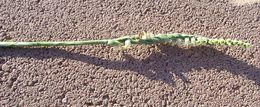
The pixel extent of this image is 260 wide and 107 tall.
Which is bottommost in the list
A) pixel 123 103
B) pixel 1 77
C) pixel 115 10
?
pixel 123 103

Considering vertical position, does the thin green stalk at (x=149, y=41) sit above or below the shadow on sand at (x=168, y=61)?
above

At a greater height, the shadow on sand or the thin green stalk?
the thin green stalk

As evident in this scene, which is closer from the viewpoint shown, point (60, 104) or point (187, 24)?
point (60, 104)

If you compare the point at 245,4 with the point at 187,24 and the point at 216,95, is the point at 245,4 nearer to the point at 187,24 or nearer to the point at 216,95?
the point at 187,24

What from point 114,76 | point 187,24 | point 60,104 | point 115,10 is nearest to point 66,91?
point 60,104
